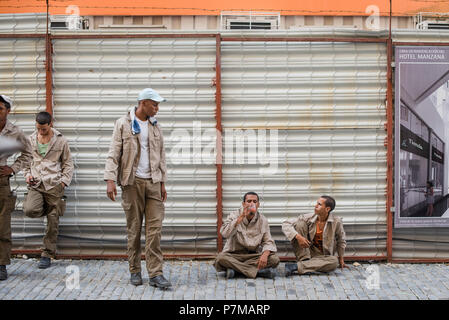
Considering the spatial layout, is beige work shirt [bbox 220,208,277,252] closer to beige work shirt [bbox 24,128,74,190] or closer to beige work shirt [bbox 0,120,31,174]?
beige work shirt [bbox 24,128,74,190]

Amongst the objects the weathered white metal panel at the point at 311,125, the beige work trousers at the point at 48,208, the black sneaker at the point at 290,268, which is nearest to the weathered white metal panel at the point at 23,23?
the beige work trousers at the point at 48,208

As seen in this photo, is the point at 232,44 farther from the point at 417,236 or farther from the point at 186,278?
the point at 417,236

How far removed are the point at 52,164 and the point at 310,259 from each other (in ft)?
11.1

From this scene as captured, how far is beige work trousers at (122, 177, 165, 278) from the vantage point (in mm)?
5738

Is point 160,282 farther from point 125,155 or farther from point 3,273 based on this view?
point 3,273

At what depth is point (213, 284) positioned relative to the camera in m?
5.91

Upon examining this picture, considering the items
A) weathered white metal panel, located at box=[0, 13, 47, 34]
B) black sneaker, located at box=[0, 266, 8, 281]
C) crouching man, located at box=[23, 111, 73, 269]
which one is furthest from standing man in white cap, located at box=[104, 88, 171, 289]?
weathered white metal panel, located at box=[0, 13, 47, 34]

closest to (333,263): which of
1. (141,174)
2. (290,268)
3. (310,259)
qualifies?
(310,259)

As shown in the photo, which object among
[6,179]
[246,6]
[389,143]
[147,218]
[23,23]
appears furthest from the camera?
[246,6]

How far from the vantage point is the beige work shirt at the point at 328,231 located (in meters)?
6.36

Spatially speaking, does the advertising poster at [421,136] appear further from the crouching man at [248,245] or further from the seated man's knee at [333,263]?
the crouching man at [248,245]

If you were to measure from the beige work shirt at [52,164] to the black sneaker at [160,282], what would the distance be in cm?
176
